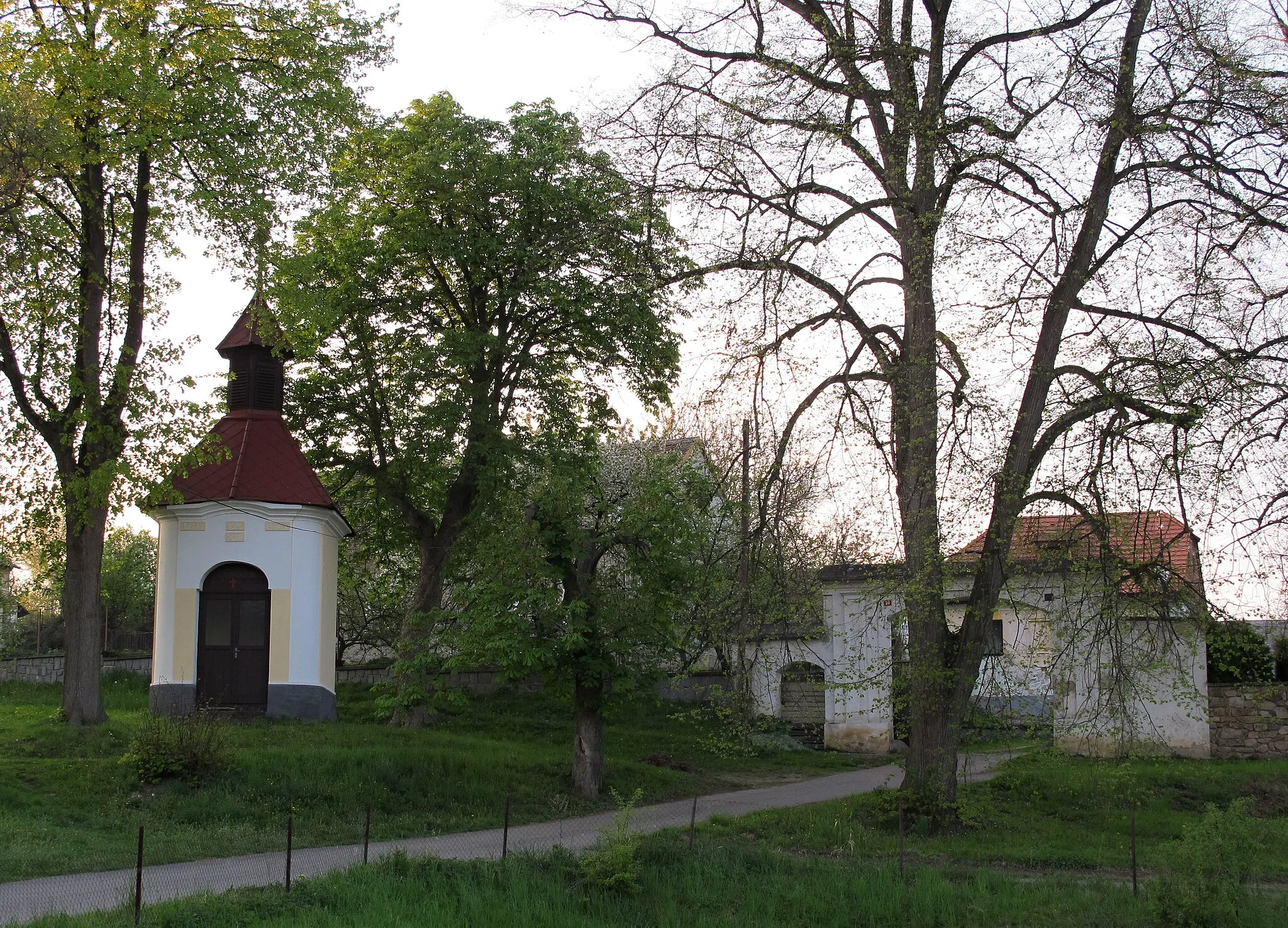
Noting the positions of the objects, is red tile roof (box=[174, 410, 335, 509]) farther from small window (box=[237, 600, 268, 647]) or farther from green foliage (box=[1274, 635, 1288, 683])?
green foliage (box=[1274, 635, 1288, 683])

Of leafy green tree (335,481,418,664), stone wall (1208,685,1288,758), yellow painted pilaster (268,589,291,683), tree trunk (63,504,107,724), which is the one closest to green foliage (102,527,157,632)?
leafy green tree (335,481,418,664)

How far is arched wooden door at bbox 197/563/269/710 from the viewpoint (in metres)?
22.7

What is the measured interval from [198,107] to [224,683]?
11.0 m

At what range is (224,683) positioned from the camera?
22750 mm

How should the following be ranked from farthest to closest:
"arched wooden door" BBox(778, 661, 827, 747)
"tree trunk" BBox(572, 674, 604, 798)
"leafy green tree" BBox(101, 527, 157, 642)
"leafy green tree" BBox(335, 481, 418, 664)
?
1. "leafy green tree" BBox(101, 527, 157, 642)
2. "arched wooden door" BBox(778, 661, 827, 747)
3. "leafy green tree" BBox(335, 481, 418, 664)
4. "tree trunk" BBox(572, 674, 604, 798)

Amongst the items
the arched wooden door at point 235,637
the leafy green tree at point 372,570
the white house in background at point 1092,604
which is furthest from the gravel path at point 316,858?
the arched wooden door at point 235,637

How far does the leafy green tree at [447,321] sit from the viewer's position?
23.6 metres

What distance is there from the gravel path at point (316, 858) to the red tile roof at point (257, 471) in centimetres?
912

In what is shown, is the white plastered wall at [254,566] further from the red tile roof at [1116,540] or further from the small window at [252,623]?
the red tile roof at [1116,540]

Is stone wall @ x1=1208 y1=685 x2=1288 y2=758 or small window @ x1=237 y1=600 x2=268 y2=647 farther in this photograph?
stone wall @ x1=1208 y1=685 x2=1288 y2=758

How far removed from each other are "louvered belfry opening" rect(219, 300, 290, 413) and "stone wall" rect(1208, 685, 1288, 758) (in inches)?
818

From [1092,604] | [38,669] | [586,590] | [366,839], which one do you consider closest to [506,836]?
[366,839]

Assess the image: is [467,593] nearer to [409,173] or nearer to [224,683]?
[224,683]

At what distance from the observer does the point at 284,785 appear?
17.7m
